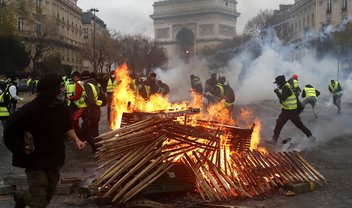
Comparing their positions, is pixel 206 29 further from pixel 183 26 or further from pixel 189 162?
pixel 189 162

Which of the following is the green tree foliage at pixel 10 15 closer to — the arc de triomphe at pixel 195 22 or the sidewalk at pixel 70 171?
the sidewalk at pixel 70 171

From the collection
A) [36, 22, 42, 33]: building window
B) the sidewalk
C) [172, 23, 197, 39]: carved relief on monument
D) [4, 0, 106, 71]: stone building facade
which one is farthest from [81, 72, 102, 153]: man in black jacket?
[172, 23, 197, 39]: carved relief on monument

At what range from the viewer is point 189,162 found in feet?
20.3

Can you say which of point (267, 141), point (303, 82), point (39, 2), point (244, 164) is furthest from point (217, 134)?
point (39, 2)

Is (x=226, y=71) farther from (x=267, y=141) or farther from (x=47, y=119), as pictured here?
(x=47, y=119)

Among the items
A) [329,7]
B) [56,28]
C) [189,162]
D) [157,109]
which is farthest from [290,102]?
[329,7]

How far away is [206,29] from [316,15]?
32.3 meters

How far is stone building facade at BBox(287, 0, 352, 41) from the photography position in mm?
62112

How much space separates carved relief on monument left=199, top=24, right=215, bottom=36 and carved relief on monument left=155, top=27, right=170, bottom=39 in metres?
8.22

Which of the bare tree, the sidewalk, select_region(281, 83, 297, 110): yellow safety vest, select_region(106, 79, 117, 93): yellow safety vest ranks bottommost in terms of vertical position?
the sidewalk

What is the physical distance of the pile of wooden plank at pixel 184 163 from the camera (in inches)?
230

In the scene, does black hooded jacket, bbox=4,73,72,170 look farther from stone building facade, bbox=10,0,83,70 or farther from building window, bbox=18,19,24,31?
building window, bbox=18,19,24,31

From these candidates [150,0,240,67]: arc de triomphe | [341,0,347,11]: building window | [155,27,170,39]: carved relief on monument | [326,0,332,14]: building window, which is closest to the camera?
[341,0,347,11]: building window

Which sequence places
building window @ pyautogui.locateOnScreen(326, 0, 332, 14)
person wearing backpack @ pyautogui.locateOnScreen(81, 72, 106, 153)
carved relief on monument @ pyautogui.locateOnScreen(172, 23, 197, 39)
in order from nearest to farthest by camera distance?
person wearing backpack @ pyautogui.locateOnScreen(81, 72, 106, 153) → building window @ pyautogui.locateOnScreen(326, 0, 332, 14) → carved relief on monument @ pyautogui.locateOnScreen(172, 23, 197, 39)
